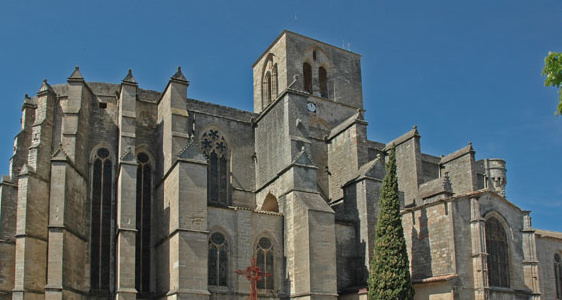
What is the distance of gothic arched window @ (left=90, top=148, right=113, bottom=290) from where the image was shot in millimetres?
23016

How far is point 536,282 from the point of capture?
2453cm

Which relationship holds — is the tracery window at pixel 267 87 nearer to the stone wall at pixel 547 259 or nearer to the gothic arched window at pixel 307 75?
the gothic arched window at pixel 307 75

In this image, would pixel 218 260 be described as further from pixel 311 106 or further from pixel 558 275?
pixel 558 275

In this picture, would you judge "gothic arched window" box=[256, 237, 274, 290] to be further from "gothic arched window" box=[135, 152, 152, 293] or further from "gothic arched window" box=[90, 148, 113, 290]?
"gothic arched window" box=[90, 148, 113, 290]

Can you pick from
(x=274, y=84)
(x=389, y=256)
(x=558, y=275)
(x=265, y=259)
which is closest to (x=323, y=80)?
(x=274, y=84)

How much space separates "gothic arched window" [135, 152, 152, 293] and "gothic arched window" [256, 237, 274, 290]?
4271 mm

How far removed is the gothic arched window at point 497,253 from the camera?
77.7 feet

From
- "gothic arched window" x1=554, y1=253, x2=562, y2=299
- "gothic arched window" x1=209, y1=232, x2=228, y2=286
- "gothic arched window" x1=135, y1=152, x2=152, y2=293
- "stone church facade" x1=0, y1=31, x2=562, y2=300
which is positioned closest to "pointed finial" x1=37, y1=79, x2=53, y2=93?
"stone church facade" x1=0, y1=31, x2=562, y2=300

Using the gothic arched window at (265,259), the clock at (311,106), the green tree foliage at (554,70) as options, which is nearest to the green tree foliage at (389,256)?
the gothic arched window at (265,259)

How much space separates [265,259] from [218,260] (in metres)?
1.95

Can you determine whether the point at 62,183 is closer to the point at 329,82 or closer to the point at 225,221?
the point at 225,221

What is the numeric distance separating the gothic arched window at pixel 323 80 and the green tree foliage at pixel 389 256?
1014cm

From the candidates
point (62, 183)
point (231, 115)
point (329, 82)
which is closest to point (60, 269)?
point (62, 183)

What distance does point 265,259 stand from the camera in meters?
23.7
